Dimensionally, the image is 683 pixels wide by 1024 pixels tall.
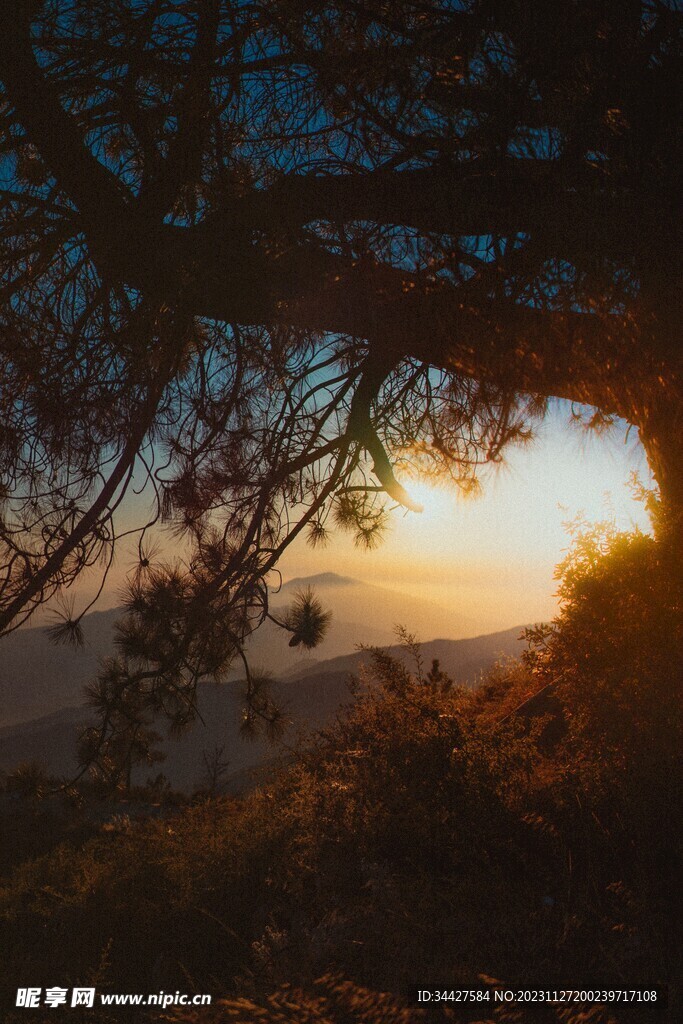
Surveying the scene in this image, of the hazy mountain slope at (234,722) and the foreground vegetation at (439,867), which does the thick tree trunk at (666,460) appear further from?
the hazy mountain slope at (234,722)

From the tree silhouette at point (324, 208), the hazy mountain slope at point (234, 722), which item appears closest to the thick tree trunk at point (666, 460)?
the tree silhouette at point (324, 208)

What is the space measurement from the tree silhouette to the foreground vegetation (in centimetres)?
161

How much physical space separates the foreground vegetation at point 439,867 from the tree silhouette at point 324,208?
63.5 inches

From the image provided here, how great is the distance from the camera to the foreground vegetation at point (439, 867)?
2494 millimetres

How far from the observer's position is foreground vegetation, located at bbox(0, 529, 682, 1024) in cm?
249

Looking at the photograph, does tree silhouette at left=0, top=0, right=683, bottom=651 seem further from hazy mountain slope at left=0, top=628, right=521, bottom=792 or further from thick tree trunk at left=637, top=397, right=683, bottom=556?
hazy mountain slope at left=0, top=628, right=521, bottom=792

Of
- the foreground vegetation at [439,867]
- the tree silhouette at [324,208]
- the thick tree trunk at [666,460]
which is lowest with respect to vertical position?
the foreground vegetation at [439,867]

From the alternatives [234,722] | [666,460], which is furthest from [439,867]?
[234,722]

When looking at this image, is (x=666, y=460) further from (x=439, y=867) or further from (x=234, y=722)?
(x=234, y=722)

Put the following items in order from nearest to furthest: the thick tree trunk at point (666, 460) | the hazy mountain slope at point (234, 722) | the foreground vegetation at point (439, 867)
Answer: the foreground vegetation at point (439, 867), the thick tree trunk at point (666, 460), the hazy mountain slope at point (234, 722)

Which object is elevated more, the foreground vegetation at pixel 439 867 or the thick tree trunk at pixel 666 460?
the thick tree trunk at pixel 666 460

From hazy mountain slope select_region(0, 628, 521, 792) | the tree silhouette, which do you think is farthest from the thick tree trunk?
hazy mountain slope select_region(0, 628, 521, 792)

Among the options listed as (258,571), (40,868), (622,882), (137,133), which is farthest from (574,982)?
(40,868)

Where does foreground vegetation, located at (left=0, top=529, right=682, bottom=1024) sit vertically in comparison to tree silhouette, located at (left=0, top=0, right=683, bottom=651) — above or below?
below
